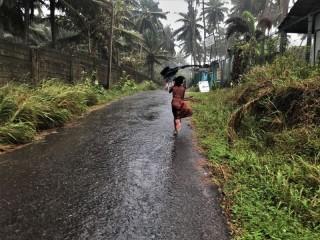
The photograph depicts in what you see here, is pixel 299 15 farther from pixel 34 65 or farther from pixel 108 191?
pixel 108 191

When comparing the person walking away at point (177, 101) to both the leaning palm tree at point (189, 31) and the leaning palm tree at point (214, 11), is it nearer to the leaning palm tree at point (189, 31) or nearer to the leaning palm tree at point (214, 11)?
the leaning palm tree at point (189, 31)

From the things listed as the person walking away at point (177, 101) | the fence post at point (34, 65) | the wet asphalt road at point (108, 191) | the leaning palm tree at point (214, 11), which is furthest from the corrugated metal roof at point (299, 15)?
the leaning palm tree at point (214, 11)

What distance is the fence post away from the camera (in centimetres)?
1300

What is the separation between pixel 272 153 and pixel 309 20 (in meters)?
10.0

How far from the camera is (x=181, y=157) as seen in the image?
23.5 ft

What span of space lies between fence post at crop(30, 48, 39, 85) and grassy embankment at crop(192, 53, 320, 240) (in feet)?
19.8

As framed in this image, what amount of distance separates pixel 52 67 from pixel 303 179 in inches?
462

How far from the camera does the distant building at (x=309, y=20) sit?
1434cm

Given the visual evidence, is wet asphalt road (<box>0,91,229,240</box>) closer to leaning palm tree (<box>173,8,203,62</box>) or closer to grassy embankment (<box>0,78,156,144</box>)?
grassy embankment (<box>0,78,156,144</box>)

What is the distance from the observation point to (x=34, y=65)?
13117 mm

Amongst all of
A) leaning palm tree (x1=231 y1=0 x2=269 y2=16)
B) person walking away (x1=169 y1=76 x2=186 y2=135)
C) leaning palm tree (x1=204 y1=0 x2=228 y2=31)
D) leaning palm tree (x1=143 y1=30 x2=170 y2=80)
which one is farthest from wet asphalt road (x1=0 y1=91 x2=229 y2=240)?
leaning palm tree (x1=204 y1=0 x2=228 y2=31)

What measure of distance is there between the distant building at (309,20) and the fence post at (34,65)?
9.82 metres

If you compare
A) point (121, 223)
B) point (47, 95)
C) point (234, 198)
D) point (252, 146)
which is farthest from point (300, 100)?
point (47, 95)

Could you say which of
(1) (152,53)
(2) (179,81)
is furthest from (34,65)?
(1) (152,53)
